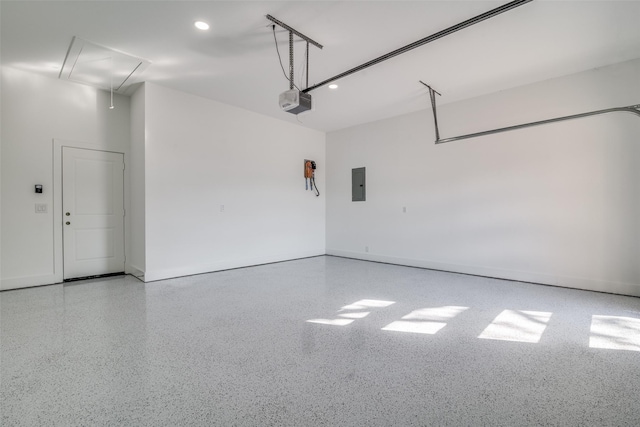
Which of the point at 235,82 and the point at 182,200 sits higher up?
the point at 235,82

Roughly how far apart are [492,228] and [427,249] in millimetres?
1182

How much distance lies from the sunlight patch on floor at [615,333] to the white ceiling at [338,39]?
10.0 ft

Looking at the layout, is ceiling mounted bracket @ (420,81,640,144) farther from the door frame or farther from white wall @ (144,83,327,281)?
the door frame

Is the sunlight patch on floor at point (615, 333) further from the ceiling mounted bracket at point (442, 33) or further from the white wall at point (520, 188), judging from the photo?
the ceiling mounted bracket at point (442, 33)

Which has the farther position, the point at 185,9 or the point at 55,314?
the point at 55,314

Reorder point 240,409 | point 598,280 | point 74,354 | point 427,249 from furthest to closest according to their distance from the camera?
point 427,249 < point 598,280 < point 74,354 < point 240,409

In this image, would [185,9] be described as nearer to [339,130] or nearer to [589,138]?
[339,130]

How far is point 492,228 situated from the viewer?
4.77 metres

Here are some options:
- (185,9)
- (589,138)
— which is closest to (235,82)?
(185,9)

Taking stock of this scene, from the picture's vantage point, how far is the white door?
445cm

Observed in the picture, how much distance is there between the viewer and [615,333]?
2.62 m

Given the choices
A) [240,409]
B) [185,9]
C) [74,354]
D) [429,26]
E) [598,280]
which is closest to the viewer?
[240,409]

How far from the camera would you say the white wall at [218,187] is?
4.54m

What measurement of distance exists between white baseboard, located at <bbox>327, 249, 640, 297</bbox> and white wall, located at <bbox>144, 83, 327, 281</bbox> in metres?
2.25
